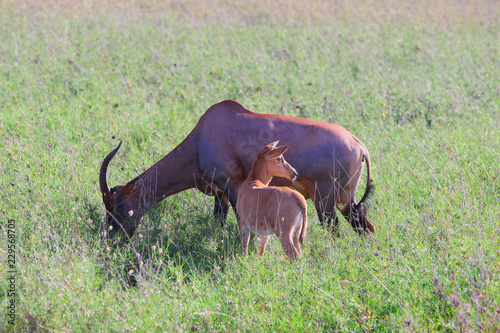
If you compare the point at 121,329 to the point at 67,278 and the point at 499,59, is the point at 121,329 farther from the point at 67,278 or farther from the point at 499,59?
the point at 499,59

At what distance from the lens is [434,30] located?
47.0 ft

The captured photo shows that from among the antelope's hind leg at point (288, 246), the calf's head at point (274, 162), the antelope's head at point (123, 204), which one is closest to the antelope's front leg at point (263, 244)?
the antelope's hind leg at point (288, 246)

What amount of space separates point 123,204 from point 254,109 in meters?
3.76

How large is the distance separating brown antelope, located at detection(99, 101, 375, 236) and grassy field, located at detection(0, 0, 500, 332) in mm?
273

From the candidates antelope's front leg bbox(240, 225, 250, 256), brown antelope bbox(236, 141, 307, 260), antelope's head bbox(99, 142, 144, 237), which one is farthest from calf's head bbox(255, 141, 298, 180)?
antelope's head bbox(99, 142, 144, 237)

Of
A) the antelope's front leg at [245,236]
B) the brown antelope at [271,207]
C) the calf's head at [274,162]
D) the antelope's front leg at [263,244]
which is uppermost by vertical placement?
the calf's head at [274,162]

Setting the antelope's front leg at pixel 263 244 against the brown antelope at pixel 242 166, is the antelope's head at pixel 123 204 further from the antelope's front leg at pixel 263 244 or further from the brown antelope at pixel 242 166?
the antelope's front leg at pixel 263 244

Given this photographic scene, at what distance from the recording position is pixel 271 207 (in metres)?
5.44

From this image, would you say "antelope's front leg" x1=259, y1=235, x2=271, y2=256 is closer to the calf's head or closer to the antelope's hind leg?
the antelope's hind leg

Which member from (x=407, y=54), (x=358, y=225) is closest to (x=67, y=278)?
(x=358, y=225)

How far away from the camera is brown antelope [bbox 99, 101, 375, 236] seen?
6.24 meters

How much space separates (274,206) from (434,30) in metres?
10.8

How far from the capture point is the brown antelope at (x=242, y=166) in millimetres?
6238

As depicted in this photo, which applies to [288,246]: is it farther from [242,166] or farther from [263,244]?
[242,166]
